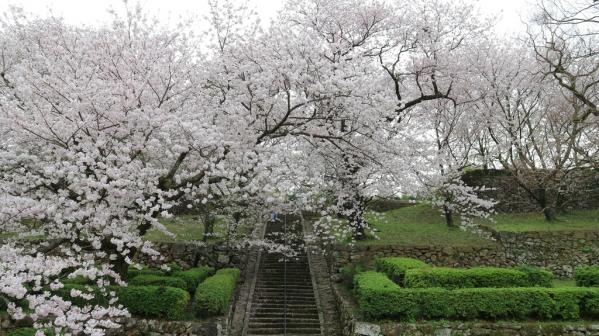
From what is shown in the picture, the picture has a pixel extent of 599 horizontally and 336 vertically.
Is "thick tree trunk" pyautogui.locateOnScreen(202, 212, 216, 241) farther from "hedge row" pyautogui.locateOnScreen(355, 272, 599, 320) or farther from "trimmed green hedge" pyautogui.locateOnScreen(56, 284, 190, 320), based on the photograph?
"hedge row" pyautogui.locateOnScreen(355, 272, 599, 320)

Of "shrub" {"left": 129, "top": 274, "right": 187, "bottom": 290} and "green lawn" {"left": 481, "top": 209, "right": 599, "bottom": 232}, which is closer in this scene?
"shrub" {"left": 129, "top": 274, "right": 187, "bottom": 290}

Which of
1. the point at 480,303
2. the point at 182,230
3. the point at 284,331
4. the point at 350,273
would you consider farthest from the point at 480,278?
the point at 182,230

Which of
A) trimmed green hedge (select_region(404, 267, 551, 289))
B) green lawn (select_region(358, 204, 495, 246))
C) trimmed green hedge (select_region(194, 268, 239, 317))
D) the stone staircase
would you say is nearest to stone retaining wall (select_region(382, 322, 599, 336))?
trimmed green hedge (select_region(404, 267, 551, 289))

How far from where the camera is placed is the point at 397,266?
12.0 meters

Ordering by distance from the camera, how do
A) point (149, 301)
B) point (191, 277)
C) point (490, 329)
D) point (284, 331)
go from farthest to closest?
point (191, 277), point (284, 331), point (149, 301), point (490, 329)

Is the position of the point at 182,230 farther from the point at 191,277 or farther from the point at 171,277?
the point at 171,277

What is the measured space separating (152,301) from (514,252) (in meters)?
12.8

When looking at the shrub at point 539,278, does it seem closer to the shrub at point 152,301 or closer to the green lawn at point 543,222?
the green lawn at point 543,222

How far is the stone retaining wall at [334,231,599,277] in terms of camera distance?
15.0 metres

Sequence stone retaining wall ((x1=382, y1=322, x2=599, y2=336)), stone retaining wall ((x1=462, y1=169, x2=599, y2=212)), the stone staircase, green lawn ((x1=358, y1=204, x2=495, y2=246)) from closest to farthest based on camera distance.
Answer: stone retaining wall ((x1=382, y1=322, x2=599, y2=336)), the stone staircase, green lawn ((x1=358, y1=204, x2=495, y2=246)), stone retaining wall ((x1=462, y1=169, x2=599, y2=212))

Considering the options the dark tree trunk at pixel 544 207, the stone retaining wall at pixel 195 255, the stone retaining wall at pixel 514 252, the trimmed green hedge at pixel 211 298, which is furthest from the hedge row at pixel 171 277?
the dark tree trunk at pixel 544 207

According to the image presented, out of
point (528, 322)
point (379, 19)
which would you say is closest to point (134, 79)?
point (379, 19)

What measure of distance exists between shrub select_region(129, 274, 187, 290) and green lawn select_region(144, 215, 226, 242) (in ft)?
14.8

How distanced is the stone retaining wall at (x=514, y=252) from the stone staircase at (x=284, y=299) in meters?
1.77
